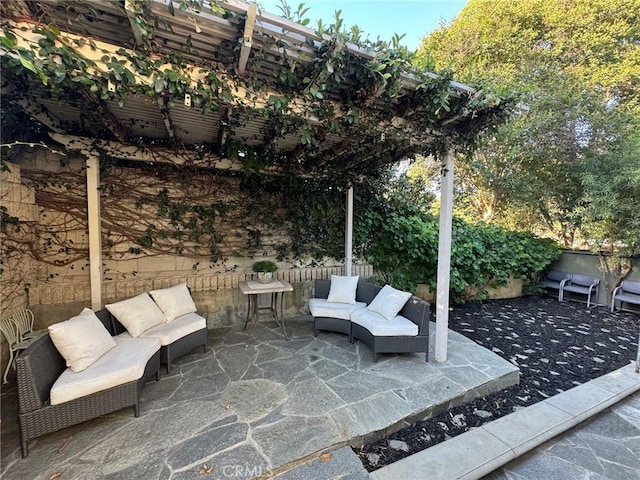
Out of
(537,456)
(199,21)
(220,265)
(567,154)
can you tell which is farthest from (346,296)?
(567,154)

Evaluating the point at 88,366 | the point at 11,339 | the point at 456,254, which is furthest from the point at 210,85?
the point at 456,254

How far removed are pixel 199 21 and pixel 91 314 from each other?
2.61 meters

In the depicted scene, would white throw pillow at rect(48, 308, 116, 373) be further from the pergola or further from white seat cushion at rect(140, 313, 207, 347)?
the pergola

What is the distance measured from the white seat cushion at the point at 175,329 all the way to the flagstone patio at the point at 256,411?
14.9 inches

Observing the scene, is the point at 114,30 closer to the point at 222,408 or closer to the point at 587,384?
the point at 222,408

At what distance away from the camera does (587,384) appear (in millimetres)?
2855

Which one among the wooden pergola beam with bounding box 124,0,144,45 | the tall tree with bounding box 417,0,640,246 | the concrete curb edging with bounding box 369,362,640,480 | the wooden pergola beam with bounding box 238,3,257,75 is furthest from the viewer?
the tall tree with bounding box 417,0,640,246

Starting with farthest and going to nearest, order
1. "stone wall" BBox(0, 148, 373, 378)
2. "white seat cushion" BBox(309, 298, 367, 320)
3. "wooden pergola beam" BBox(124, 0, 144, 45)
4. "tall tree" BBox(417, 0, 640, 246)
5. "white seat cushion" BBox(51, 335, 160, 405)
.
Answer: "tall tree" BBox(417, 0, 640, 246) < "white seat cushion" BBox(309, 298, 367, 320) < "stone wall" BBox(0, 148, 373, 378) < "white seat cushion" BBox(51, 335, 160, 405) < "wooden pergola beam" BBox(124, 0, 144, 45)

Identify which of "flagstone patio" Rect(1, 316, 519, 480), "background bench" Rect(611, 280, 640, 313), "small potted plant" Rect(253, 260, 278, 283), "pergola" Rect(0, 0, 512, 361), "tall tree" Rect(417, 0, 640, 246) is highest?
"tall tree" Rect(417, 0, 640, 246)

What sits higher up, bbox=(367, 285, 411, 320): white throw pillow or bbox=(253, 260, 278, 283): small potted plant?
bbox=(253, 260, 278, 283): small potted plant

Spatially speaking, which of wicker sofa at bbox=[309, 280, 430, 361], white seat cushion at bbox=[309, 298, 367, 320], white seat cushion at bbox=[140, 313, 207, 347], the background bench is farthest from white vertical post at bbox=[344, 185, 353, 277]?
the background bench

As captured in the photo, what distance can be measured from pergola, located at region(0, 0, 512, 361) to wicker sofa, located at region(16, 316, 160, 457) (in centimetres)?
136

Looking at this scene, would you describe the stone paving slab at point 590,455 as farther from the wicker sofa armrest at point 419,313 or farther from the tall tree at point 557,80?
the tall tree at point 557,80

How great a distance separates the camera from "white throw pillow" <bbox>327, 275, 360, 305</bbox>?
3.90 m
